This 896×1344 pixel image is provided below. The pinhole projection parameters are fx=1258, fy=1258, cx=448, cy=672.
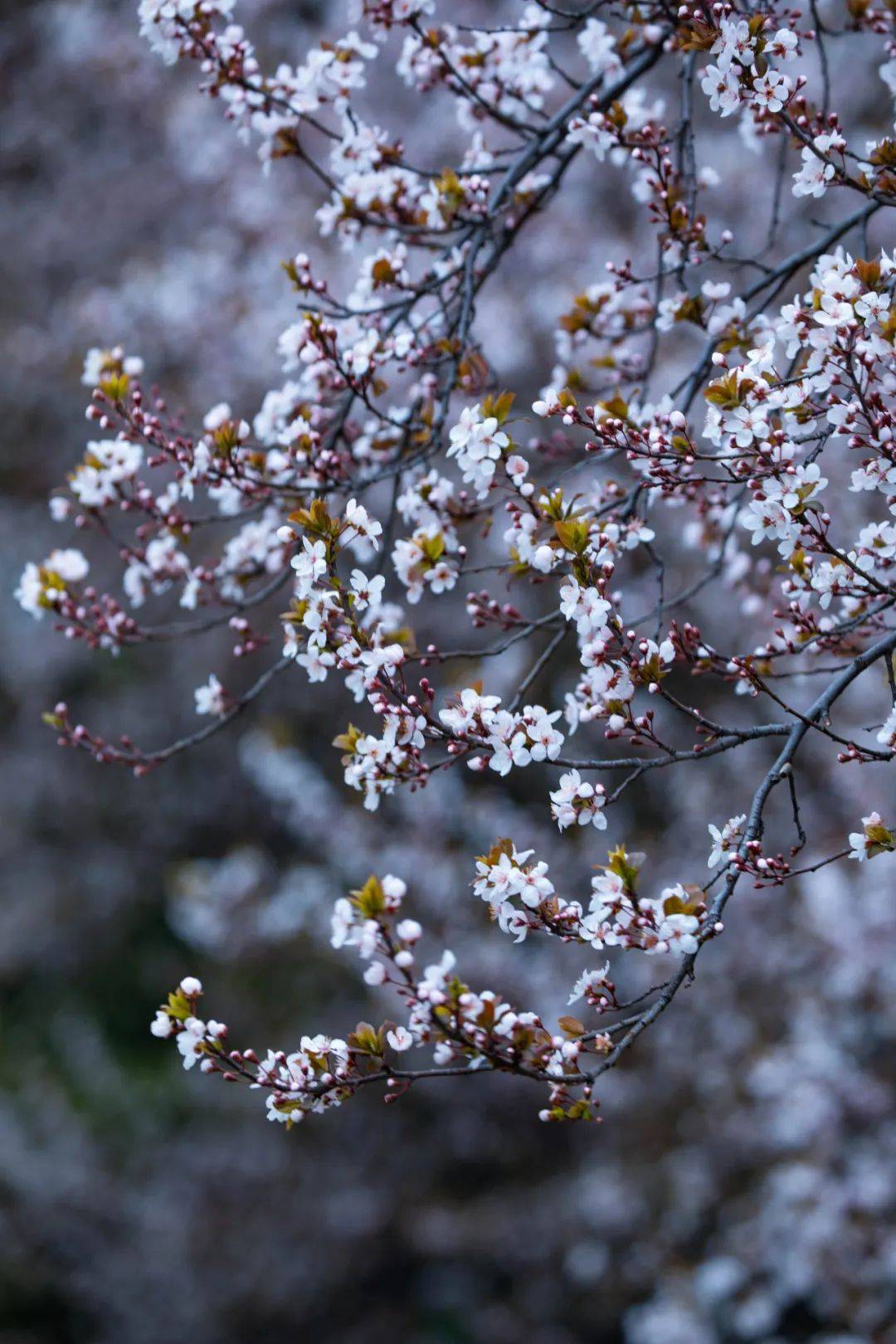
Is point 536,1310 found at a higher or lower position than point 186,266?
lower

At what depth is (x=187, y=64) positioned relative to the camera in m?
8.47

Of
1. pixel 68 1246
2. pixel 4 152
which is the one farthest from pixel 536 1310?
pixel 4 152

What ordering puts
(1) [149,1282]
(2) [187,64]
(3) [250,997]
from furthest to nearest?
(2) [187,64] → (3) [250,997] → (1) [149,1282]

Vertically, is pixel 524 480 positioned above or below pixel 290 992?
below

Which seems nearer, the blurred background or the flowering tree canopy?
the flowering tree canopy

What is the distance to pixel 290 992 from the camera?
726cm

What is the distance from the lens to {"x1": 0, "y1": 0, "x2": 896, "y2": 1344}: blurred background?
594 cm

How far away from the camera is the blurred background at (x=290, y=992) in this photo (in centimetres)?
594

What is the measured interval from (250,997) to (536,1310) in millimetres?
2266

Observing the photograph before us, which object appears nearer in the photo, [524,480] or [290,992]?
[524,480]

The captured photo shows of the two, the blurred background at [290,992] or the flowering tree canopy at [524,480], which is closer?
the flowering tree canopy at [524,480]

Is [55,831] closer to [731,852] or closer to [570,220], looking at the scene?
[570,220]

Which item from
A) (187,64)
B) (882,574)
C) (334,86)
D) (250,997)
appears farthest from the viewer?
(187,64)

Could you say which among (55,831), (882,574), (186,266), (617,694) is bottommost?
(617,694)
